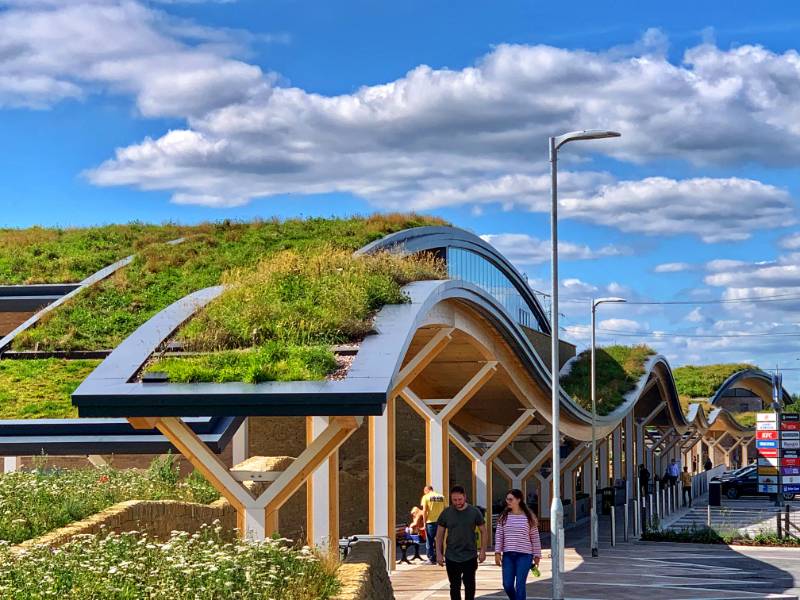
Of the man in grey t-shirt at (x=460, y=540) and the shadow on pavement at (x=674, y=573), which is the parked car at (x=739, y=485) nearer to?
the shadow on pavement at (x=674, y=573)

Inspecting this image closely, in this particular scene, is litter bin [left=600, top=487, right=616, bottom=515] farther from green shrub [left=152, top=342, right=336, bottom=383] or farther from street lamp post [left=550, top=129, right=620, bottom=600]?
green shrub [left=152, top=342, right=336, bottom=383]

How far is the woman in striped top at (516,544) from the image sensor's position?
15.7 meters

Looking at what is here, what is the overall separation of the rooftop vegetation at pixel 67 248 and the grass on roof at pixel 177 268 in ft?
4.90

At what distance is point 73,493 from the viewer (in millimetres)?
16734

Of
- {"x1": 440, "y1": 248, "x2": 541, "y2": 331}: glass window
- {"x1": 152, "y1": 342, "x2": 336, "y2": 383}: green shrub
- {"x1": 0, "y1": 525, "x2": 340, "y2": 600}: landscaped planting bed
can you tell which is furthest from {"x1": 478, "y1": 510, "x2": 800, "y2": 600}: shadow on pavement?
{"x1": 440, "y1": 248, "x2": 541, "y2": 331}: glass window

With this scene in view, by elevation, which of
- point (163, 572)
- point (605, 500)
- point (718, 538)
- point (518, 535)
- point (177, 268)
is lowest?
point (605, 500)

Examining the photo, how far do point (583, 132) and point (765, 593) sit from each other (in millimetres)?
9538

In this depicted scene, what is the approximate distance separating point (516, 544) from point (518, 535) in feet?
0.42

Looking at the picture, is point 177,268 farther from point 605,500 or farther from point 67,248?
point 605,500

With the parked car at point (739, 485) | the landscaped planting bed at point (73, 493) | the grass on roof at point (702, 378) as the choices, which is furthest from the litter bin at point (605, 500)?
the grass on roof at point (702, 378)

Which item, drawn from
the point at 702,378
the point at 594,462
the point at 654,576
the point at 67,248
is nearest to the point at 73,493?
the point at 654,576

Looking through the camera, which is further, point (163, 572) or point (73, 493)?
point (73, 493)

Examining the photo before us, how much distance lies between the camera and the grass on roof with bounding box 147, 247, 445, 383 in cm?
1748

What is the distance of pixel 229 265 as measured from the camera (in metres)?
41.1
